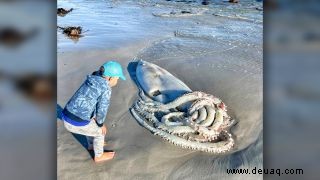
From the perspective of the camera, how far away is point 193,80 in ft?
9.72

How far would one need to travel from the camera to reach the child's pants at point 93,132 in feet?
7.52

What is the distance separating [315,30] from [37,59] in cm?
146

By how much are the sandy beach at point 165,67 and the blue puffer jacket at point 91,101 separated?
193mm

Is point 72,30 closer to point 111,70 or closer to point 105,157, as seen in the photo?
point 111,70

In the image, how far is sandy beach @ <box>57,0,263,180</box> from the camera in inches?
93.5

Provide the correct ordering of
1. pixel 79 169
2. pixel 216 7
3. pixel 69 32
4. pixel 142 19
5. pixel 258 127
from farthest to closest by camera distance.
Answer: pixel 216 7
pixel 142 19
pixel 69 32
pixel 258 127
pixel 79 169

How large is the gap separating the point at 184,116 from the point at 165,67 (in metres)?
0.62

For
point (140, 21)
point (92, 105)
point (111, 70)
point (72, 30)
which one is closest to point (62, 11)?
point (72, 30)

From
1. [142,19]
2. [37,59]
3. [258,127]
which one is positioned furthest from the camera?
[142,19]

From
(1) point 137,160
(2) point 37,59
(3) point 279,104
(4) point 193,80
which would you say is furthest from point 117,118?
(3) point 279,104

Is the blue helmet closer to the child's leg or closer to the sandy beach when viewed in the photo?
the sandy beach

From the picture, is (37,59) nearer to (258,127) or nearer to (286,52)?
(286,52)

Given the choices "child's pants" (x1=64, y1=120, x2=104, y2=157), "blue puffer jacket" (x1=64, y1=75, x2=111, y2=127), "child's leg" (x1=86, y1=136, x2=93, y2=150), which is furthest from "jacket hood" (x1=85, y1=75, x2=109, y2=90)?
"child's leg" (x1=86, y1=136, x2=93, y2=150)

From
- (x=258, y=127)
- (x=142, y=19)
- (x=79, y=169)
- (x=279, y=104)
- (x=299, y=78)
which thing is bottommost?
(x=79, y=169)
